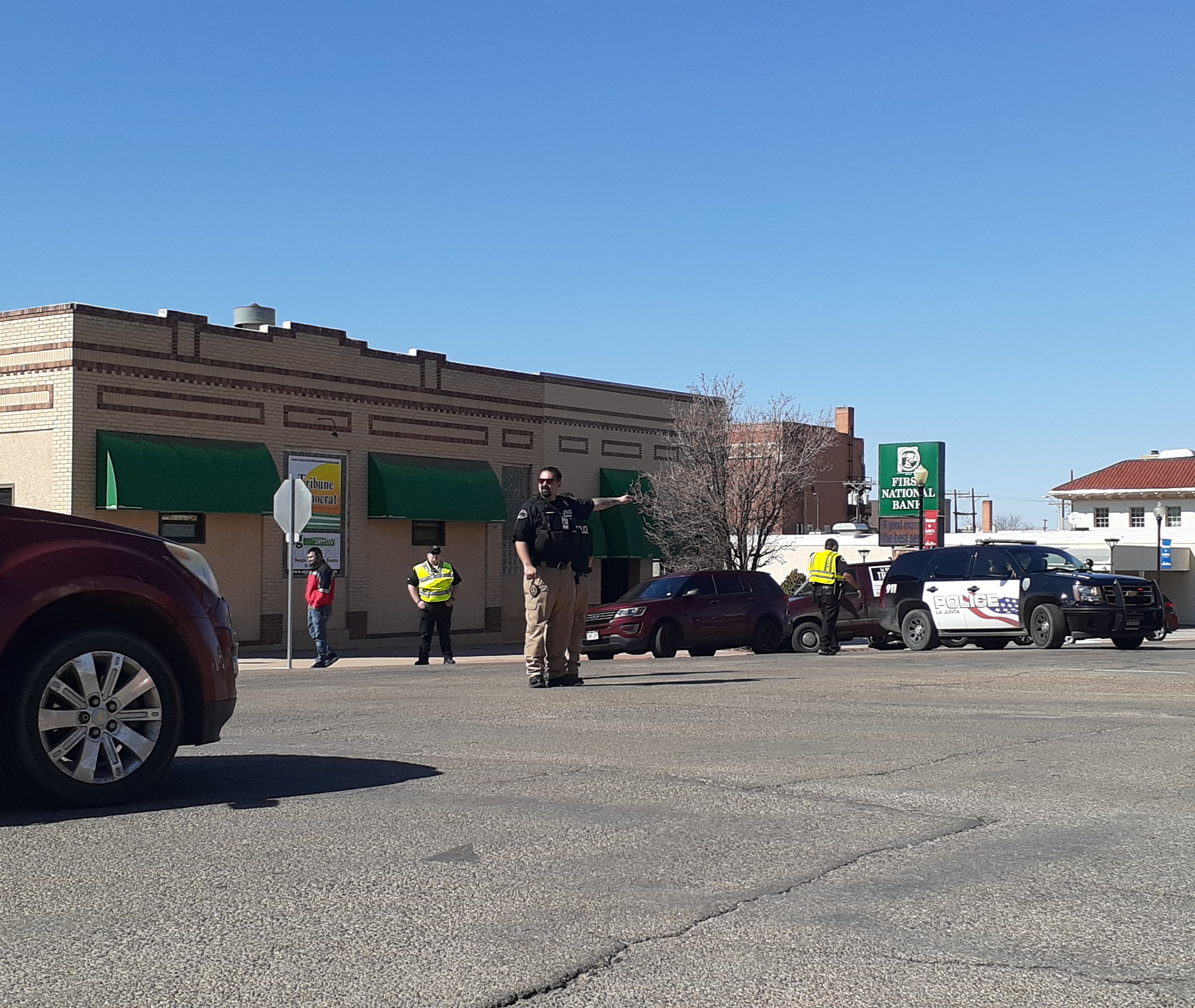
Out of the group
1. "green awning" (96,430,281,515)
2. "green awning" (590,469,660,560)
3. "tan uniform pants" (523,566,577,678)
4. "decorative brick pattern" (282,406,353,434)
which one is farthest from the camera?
"green awning" (590,469,660,560)

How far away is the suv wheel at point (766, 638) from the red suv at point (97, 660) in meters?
21.2

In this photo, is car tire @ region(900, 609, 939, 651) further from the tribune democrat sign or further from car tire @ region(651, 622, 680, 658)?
the tribune democrat sign

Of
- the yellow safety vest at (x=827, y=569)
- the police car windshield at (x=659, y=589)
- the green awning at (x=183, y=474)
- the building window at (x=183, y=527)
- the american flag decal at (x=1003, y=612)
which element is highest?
the green awning at (x=183, y=474)

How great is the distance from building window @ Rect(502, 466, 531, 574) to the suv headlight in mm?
27204

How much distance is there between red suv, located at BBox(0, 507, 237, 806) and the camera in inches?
268

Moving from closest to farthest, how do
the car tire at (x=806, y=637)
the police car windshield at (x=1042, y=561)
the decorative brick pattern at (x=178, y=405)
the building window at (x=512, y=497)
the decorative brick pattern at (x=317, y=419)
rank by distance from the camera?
the police car windshield at (x=1042, y=561)
the decorative brick pattern at (x=178, y=405)
the car tire at (x=806, y=637)
the decorative brick pattern at (x=317, y=419)
the building window at (x=512, y=497)

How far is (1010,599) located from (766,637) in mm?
7097

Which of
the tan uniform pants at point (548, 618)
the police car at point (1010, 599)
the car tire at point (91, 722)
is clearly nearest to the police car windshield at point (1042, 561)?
the police car at point (1010, 599)

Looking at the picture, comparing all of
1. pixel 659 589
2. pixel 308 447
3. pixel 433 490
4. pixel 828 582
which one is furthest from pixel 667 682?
pixel 433 490

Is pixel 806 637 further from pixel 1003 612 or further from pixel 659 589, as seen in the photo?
pixel 1003 612

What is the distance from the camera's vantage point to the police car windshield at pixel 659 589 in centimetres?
2675

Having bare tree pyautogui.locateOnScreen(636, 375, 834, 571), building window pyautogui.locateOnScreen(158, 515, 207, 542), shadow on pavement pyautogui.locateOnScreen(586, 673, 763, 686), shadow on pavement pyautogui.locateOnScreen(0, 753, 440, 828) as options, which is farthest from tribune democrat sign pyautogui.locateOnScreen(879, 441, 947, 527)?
shadow on pavement pyautogui.locateOnScreen(0, 753, 440, 828)

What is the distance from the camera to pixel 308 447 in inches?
1206

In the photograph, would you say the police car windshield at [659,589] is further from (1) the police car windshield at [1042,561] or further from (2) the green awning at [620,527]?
(2) the green awning at [620,527]
